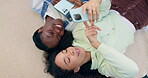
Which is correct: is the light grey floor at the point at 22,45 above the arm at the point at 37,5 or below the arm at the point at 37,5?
below

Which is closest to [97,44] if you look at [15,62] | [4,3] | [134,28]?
[134,28]

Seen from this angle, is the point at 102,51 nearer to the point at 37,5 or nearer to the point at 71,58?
the point at 71,58

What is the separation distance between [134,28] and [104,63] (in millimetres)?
328

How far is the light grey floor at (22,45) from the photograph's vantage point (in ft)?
3.75

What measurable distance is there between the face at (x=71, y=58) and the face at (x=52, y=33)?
109 millimetres

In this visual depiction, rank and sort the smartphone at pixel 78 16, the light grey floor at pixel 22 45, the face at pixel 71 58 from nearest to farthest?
1. the smartphone at pixel 78 16
2. the face at pixel 71 58
3. the light grey floor at pixel 22 45

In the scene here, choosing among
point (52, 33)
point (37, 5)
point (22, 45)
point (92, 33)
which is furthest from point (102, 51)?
point (37, 5)

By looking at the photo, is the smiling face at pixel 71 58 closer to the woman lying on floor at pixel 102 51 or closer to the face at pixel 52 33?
the woman lying on floor at pixel 102 51

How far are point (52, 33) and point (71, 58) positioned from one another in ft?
0.65

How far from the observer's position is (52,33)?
1130 mm

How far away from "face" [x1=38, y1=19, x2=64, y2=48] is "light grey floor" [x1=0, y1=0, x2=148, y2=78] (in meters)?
0.13

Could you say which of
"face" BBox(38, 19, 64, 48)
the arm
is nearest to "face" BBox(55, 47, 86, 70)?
"face" BBox(38, 19, 64, 48)

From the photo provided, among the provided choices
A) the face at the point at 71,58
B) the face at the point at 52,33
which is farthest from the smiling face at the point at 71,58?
the face at the point at 52,33

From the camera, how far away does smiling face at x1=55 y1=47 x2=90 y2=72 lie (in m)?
1.03
